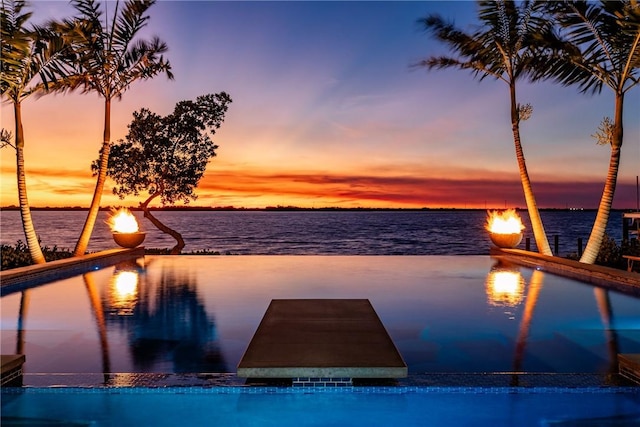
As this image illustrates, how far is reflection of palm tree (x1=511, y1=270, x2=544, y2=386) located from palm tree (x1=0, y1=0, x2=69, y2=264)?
991 cm

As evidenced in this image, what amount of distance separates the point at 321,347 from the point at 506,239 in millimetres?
11607

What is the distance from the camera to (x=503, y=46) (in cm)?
1330

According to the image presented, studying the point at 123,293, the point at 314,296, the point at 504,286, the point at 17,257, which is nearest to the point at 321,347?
the point at 314,296

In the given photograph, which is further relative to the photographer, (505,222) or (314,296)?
(505,222)

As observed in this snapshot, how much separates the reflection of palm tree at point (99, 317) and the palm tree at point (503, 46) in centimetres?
966

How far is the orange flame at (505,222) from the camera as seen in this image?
15312mm

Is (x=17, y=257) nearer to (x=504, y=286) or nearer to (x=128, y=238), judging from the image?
(x=128, y=238)

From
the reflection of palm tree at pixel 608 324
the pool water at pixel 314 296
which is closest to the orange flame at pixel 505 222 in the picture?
the pool water at pixel 314 296

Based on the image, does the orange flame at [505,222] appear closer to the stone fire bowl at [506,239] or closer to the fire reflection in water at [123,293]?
the stone fire bowl at [506,239]

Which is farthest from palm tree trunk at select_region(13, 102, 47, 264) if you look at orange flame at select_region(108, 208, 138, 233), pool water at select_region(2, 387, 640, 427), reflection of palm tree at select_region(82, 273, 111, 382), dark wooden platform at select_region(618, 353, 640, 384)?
dark wooden platform at select_region(618, 353, 640, 384)

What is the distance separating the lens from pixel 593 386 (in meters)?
4.59

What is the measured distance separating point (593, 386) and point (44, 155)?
1180 inches

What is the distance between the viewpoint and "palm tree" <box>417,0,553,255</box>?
501 inches

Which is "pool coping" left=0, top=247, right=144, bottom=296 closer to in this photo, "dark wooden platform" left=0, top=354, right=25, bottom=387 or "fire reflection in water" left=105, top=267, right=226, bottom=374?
"fire reflection in water" left=105, top=267, right=226, bottom=374
